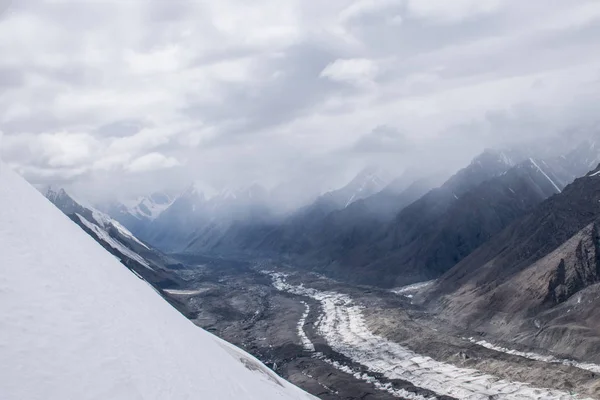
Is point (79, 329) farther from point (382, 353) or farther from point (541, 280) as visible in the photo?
point (541, 280)

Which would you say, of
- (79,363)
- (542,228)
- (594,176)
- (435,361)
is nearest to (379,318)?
(435,361)

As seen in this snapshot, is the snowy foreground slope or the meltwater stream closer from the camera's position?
the snowy foreground slope

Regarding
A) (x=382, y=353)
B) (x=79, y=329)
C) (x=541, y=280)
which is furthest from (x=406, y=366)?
(x=79, y=329)

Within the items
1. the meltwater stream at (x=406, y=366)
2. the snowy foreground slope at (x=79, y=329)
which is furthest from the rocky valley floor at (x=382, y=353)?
the snowy foreground slope at (x=79, y=329)

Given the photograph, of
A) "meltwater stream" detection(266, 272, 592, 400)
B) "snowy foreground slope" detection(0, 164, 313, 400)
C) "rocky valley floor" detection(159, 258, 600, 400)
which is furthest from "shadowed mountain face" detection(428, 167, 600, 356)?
"snowy foreground slope" detection(0, 164, 313, 400)

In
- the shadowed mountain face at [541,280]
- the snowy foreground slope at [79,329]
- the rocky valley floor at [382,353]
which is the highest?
the snowy foreground slope at [79,329]

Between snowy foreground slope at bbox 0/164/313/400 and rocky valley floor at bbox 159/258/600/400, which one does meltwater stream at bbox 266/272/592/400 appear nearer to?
rocky valley floor at bbox 159/258/600/400

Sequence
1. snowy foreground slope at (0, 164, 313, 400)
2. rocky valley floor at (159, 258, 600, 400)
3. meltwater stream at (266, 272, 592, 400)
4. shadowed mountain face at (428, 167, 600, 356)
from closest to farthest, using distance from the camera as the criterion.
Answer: snowy foreground slope at (0, 164, 313, 400)
meltwater stream at (266, 272, 592, 400)
rocky valley floor at (159, 258, 600, 400)
shadowed mountain face at (428, 167, 600, 356)

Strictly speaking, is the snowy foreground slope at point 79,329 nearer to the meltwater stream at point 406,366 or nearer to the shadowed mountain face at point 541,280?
the meltwater stream at point 406,366
